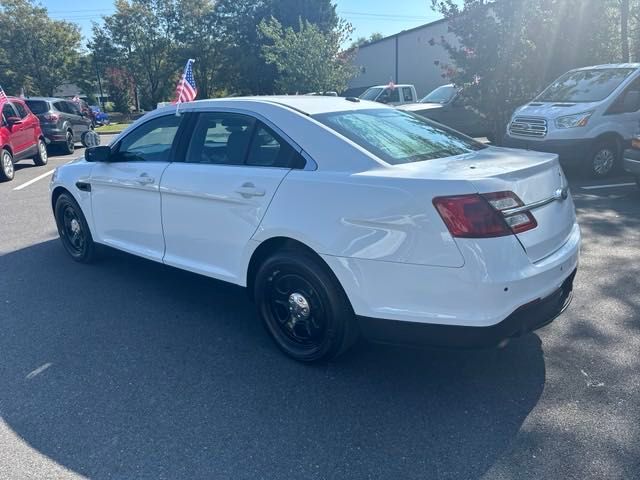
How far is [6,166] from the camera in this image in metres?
11.0

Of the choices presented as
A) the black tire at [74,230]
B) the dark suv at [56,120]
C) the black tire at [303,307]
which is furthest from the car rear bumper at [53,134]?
the black tire at [303,307]

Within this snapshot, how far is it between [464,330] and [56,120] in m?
15.7

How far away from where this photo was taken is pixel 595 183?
29.0 ft

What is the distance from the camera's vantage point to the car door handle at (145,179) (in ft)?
13.9

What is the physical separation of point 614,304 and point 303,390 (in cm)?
260

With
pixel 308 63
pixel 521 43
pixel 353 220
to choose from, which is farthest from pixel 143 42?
pixel 353 220

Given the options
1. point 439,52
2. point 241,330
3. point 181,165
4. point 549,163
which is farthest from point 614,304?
point 439,52

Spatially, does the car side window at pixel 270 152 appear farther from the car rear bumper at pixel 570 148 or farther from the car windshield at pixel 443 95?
the car windshield at pixel 443 95

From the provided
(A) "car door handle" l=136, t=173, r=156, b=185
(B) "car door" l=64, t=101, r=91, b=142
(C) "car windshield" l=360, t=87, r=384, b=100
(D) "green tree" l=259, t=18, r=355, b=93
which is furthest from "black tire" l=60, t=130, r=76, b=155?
(A) "car door handle" l=136, t=173, r=156, b=185

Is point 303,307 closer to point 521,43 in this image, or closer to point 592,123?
point 592,123

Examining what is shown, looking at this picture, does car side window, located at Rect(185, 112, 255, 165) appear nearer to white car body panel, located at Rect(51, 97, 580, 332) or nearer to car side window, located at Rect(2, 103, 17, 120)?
white car body panel, located at Rect(51, 97, 580, 332)

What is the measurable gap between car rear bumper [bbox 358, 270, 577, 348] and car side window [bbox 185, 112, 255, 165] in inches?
60.4

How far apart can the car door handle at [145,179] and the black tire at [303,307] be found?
4.44 ft

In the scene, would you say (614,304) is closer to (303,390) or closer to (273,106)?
(303,390)
